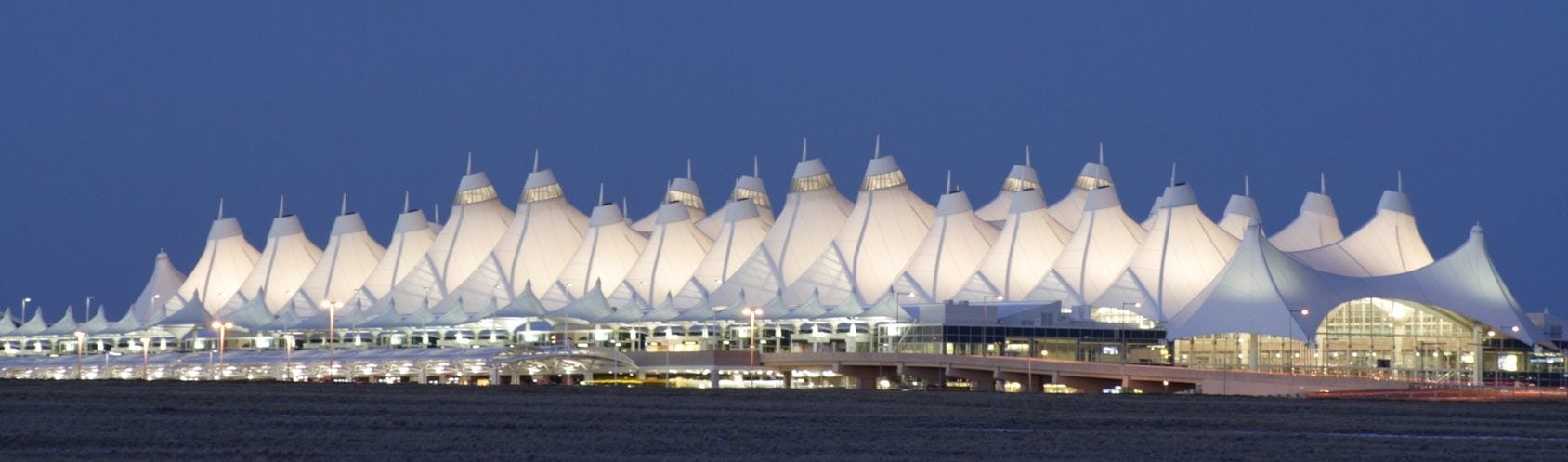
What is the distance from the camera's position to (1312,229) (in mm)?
111250

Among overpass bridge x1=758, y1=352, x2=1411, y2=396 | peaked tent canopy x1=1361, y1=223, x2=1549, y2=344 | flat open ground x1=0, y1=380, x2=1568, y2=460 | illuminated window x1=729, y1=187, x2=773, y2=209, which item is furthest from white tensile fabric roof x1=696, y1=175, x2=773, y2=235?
flat open ground x1=0, y1=380, x2=1568, y2=460

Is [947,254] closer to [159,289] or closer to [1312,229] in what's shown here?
[1312,229]

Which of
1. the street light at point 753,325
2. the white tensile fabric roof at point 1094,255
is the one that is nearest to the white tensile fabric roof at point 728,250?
the street light at point 753,325

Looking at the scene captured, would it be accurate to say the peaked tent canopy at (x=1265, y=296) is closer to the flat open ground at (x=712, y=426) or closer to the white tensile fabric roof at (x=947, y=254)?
the white tensile fabric roof at (x=947, y=254)

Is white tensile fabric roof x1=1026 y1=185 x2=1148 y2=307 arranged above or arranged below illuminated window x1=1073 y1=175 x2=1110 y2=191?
below

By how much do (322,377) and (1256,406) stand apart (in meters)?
57.5

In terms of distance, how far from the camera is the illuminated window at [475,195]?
12631 centimetres

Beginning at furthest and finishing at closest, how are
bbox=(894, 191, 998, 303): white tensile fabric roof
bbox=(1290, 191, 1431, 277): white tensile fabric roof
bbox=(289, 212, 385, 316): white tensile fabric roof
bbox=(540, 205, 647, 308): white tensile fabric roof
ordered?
1. bbox=(289, 212, 385, 316): white tensile fabric roof
2. bbox=(540, 205, 647, 308): white tensile fabric roof
3. bbox=(894, 191, 998, 303): white tensile fabric roof
4. bbox=(1290, 191, 1431, 277): white tensile fabric roof

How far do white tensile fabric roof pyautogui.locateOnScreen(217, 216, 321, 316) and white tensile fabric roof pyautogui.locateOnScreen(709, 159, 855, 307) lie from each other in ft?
98.0

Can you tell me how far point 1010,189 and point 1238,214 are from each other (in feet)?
43.2

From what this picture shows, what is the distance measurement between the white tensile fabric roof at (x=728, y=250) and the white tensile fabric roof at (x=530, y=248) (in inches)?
347

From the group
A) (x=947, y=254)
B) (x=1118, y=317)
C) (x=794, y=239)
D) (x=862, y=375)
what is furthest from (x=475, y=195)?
(x=1118, y=317)

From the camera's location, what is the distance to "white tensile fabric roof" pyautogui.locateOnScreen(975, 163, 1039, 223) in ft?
395

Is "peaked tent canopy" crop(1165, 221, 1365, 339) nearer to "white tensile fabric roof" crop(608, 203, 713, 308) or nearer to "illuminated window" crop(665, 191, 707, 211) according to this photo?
"white tensile fabric roof" crop(608, 203, 713, 308)
